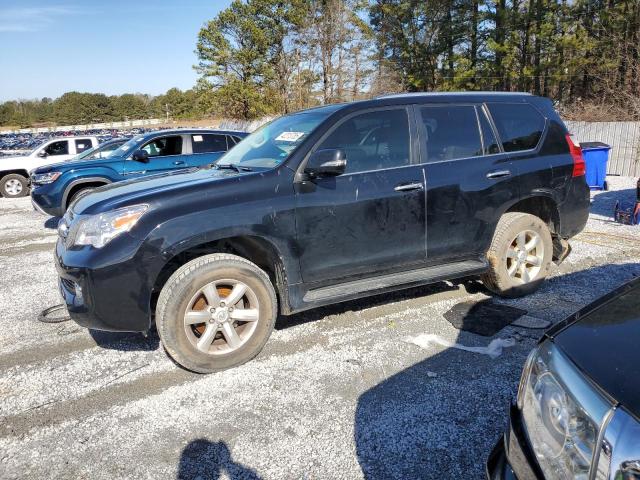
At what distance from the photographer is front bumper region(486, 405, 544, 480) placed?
1535 mm

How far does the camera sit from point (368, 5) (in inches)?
1582

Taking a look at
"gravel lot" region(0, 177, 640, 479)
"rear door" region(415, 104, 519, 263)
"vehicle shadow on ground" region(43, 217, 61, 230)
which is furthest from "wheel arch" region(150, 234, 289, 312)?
"vehicle shadow on ground" region(43, 217, 61, 230)

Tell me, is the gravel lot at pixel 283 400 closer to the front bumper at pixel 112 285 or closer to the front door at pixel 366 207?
the front bumper at pixel 112 285

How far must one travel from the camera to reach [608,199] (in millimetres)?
10000

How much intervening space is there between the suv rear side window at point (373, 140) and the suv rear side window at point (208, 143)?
246 inches

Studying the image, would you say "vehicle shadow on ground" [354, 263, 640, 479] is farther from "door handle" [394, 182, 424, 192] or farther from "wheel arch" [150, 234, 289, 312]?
"door handle" [394, 182, 424, 192]

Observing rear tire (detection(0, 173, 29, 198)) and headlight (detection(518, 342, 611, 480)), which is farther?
rear tire (detection(0, 173, 29, 198))

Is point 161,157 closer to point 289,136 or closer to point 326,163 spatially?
point 289,136

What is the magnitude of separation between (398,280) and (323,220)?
846 millimetres

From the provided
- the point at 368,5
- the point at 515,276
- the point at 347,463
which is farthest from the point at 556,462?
the point at 368,5

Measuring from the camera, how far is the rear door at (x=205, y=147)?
9.30 metres

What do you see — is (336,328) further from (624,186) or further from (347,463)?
(624,186)

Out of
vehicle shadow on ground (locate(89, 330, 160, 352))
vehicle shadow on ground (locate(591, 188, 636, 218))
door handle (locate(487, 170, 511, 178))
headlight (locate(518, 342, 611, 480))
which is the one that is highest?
door handle (locate(487, 170, 511, 178))

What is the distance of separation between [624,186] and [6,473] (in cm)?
1320
